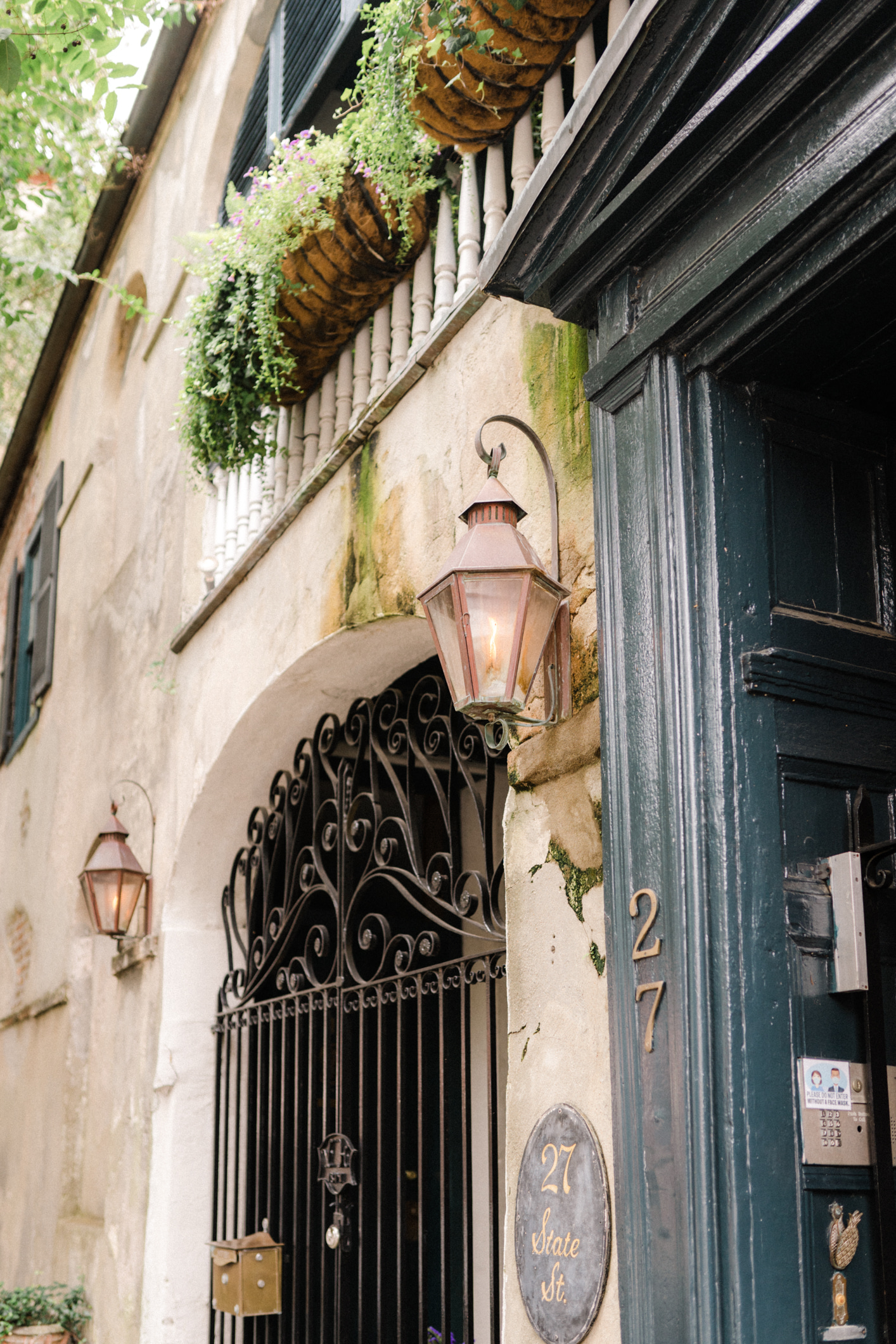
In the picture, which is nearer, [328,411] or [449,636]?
[449,636]

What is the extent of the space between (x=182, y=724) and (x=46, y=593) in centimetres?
437

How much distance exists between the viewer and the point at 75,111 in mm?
6125

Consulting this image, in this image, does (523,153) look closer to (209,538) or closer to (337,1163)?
(209,538)

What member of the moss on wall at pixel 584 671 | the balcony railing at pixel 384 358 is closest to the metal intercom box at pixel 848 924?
the moss on wall at pixel 584 671

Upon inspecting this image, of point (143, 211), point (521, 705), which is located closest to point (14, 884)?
point (143, 211)

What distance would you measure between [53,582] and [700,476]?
7716mm

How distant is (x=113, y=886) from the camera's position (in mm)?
5773

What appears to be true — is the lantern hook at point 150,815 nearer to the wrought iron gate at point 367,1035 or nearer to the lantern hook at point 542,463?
the wrought iron gate at point 367,1035

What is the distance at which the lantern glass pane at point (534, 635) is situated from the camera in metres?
2.71

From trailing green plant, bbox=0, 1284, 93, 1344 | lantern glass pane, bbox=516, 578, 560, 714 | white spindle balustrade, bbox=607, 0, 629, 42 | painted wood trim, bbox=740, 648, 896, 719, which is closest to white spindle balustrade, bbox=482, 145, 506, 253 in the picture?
white spindle balustrade, bbox=607, 0, 629, 42

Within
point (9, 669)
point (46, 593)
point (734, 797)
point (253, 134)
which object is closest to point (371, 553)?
point (734, 797)

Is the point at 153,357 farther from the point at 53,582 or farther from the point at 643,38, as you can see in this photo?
the point at 643,38

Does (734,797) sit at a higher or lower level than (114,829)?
lower

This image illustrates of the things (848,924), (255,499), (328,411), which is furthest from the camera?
(255,499)
